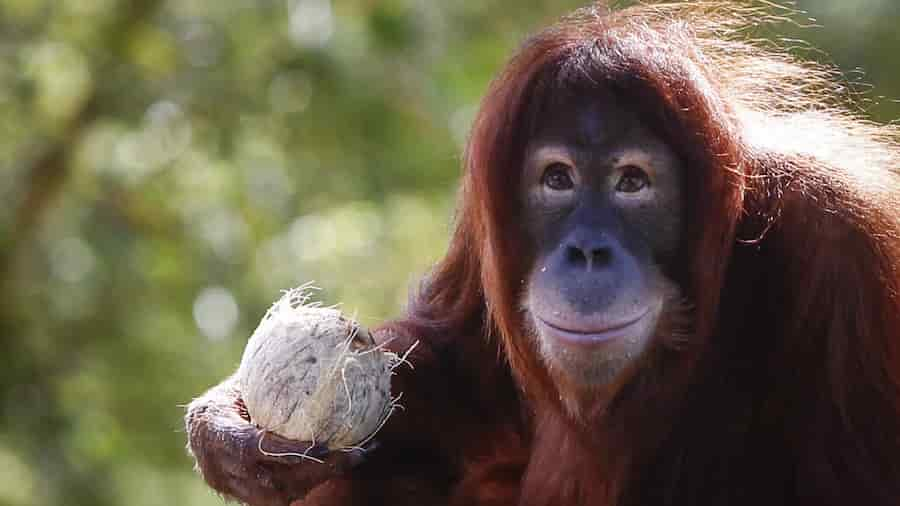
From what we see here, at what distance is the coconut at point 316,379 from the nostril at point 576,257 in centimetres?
74

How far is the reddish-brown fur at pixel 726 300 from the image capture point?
4.72 m

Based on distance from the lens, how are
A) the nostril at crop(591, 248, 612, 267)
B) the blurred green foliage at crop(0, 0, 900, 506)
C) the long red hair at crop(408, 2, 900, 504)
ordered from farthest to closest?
the blurred green foliage at crop(0, 0, 900, 506) < the long red hair at crop(408, 2, 900, 504) < the nostril at crop(591, 248, 612, 267)

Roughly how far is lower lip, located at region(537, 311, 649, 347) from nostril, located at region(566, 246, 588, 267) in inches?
7.6

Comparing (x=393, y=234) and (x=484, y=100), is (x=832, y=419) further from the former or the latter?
(x=393, y=234)

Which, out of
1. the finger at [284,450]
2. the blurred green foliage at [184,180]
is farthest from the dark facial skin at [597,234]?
the blurred green foliage at [184,180]

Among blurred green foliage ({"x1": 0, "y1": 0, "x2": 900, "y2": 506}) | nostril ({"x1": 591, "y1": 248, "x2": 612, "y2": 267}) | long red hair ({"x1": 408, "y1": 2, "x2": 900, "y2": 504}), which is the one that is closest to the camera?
nostril ({"x1": 591, "y1": 248, "x2": 612, "y2": 267})

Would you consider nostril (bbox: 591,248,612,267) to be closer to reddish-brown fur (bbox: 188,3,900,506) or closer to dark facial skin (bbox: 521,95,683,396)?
dark facial skin (bbox: 521,95,683,396)

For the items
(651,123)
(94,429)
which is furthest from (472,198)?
(94,429)

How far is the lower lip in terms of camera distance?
4535 millimetres

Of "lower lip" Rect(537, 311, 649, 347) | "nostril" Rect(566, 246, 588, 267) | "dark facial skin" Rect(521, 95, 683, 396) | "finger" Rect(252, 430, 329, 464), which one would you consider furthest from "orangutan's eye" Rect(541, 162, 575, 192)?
"finger" Rect(252, 430, 329, 464)

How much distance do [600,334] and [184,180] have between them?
21.6ft

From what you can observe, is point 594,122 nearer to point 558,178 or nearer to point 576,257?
point 558,178

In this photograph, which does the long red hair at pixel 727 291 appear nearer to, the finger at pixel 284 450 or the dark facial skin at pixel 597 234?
the dark facial skin at pixel 597 234

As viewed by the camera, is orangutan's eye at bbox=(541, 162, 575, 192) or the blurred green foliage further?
the blurred green foliage
